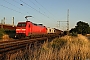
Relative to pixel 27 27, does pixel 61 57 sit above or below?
below

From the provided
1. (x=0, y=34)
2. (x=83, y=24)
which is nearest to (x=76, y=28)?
(x=83, y=24)

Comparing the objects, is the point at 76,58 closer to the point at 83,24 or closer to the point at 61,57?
the point at 61,57

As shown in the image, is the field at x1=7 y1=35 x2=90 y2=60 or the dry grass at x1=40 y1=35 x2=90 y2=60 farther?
the dry grass at x1=40 y1=35 x2=90 y2=60

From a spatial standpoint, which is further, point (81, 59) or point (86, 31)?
point (86, 31)

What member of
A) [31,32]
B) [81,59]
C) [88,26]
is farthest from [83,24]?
[81,59]

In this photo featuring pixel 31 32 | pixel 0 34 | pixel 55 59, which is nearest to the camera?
pixel 55 59

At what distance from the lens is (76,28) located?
86.6m

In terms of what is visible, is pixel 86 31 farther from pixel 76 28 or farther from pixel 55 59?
pixel 55 59

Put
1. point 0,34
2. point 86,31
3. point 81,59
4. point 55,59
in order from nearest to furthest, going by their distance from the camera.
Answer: point 55,59
point 81,59
point 0,34
point 86,31

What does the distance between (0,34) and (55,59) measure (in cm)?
2534

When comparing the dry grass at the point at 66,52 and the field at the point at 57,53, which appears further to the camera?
the dry grass at the point at 66,52

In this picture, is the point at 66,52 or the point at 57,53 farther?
the point at 66,52

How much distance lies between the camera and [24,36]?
110 ft

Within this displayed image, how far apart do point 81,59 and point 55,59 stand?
6.25 ft
